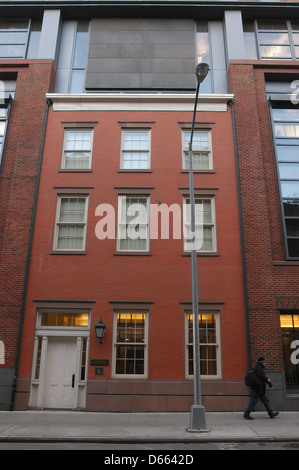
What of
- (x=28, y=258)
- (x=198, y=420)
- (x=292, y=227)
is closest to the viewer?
(x=198, y=420)

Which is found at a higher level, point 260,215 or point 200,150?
point 200,150

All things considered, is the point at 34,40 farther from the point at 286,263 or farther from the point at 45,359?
the point at 286,263

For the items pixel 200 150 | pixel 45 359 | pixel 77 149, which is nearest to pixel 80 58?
pixel 77 149

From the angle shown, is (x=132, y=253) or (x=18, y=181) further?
(x=18, y=181)

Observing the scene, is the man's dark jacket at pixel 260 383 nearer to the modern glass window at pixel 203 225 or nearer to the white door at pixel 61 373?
the modern glass window at pixel 203 225

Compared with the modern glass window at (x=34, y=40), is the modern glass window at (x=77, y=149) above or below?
below

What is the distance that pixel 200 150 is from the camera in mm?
14320

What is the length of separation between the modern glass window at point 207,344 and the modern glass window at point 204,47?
34.4 ft

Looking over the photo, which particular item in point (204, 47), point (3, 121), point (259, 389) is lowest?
point (259, 389)

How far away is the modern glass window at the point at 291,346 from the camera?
1193 cm

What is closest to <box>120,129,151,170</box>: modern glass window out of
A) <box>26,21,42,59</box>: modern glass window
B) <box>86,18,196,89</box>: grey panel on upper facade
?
<box>86,18,196,89</box>: grey panel on upper facade

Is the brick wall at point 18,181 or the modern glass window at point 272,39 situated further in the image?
the modern glass window at point 272,39

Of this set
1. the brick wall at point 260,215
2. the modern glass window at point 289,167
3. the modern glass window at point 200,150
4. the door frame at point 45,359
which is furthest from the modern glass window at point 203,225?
the door frame at point 45,359

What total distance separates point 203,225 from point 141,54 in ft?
29.7
